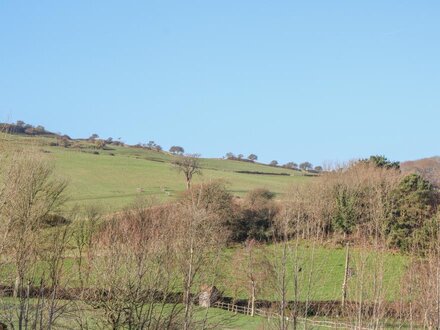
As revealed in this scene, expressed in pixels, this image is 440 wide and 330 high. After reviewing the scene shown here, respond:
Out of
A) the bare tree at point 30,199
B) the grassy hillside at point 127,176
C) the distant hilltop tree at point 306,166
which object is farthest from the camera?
the distant hilltop tree at point 306,166

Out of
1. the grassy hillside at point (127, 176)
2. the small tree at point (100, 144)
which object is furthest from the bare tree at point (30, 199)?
the small tree at point (100, 144)

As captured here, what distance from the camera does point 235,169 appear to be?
104750mm

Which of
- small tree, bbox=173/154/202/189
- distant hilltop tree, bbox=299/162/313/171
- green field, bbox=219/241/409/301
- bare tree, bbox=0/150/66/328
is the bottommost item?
green field, bbox=219/241/409/301

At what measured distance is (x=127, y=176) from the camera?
85438 mm

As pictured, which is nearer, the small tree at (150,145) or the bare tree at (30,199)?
the bare tree at (30,199)

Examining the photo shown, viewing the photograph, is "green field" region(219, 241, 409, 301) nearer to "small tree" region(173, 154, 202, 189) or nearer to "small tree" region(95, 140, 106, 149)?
"small tree" region(173, 154, 202, 189)

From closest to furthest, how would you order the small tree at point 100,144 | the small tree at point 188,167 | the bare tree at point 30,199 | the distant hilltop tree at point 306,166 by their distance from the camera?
1. the bare tree at point 30,199
2. the small tree at point 188,167
3. the small tree at point 100,144
4. the distant hilltop tree at point 306,166

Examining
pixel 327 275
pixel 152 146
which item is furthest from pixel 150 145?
pixel 327 275

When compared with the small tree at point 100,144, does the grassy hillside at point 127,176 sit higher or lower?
lower

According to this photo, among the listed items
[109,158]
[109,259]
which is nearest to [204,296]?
[109,259]

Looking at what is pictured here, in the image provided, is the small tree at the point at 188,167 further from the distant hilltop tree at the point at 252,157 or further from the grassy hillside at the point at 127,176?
the distant hilltop tree at the point at 252,157

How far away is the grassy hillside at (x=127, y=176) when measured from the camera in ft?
243

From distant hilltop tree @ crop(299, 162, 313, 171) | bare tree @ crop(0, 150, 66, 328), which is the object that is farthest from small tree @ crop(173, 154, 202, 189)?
distant hilltop tree @ crop(299, 162, 313, 171)

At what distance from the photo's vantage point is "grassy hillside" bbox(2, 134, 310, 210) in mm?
74000
